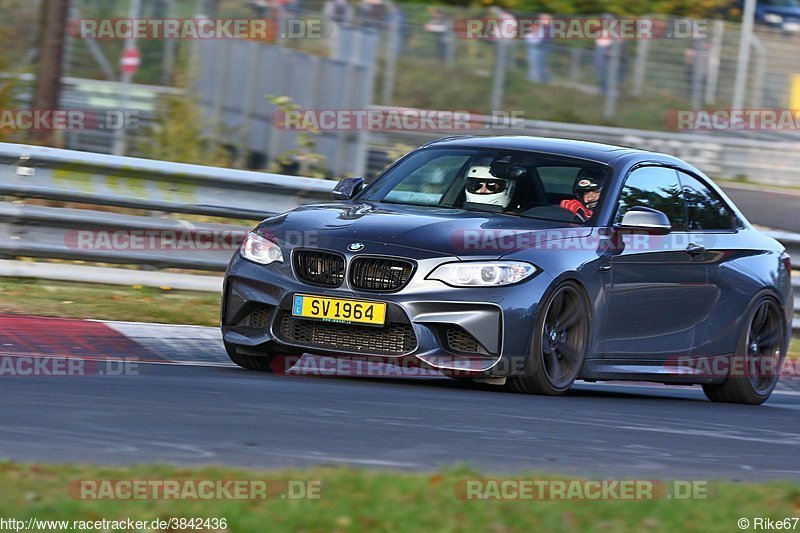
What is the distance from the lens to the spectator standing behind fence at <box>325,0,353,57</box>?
867 inches

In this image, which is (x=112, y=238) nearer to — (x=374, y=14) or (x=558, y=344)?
(x=558, y=344)

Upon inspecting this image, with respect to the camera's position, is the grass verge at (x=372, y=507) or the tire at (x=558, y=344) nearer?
the grass verge at (x=372, y=507)

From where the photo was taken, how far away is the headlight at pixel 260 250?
28.3 feet

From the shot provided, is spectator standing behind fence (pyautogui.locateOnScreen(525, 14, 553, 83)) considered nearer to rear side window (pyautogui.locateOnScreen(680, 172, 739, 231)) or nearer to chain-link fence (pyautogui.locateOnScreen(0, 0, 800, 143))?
chain-link fence (pyautogui.locateOnScreen(0, 0, 800, 143))

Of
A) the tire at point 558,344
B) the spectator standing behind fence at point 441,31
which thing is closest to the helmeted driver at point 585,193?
the tire at point 558,344

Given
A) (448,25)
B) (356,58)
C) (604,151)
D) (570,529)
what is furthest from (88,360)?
(448,25)

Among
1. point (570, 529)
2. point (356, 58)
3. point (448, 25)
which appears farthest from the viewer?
point (448, 25)

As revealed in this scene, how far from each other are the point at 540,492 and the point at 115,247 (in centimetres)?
657

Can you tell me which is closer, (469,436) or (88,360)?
(469,436)

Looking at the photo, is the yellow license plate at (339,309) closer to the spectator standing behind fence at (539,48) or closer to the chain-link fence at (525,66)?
the chain-link fence at (525,66)

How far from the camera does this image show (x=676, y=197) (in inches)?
396

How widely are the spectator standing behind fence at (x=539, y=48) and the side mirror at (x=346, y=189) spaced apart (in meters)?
16.9

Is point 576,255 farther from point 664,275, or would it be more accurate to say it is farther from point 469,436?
point 469,436

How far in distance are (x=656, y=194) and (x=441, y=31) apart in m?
16.6
